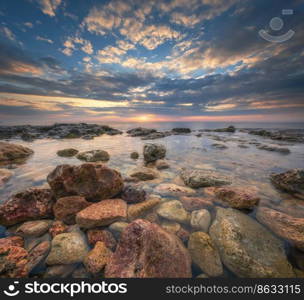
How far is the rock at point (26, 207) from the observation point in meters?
3.56

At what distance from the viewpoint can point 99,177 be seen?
15.4ft

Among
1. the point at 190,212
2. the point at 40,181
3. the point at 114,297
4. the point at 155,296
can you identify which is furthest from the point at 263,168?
the point at 40,181

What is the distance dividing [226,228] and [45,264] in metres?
3.83

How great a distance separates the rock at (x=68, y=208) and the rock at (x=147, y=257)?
1.81m

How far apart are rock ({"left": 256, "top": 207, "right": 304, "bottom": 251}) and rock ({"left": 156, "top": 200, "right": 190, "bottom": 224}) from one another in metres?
2.03

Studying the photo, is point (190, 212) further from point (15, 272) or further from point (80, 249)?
point (15, 272)

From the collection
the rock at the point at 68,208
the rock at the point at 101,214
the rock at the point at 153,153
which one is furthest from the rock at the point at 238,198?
the rock at the point at 153,153

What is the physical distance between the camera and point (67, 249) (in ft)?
9.14

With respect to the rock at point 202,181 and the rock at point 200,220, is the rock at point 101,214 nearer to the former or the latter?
the rock at point 200,220

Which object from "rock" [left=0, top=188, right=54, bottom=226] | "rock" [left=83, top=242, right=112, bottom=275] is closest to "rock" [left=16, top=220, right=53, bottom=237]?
"rock" [left=0, top=188, right=54, bottom=226]

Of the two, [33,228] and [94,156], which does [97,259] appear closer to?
[33,228]

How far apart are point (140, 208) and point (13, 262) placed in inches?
106

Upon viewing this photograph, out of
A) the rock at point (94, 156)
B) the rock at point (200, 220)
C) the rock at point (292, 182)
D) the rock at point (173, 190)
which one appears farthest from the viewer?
the rock at point (94, 156)

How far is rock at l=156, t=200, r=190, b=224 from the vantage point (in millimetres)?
3775
